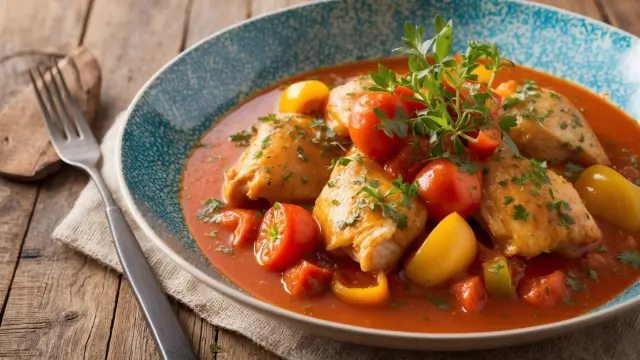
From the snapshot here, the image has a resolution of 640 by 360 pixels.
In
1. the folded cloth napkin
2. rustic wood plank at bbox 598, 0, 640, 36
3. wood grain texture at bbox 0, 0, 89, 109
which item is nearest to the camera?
the folded cloth napkin

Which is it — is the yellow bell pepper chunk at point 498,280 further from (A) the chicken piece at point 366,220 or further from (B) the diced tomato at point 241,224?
(B) the diced tomato at point 241,224

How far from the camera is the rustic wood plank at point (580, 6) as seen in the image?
5918 millimetres

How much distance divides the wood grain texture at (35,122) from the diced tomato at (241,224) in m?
1.45

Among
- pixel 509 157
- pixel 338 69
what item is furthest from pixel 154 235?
pixel 338 69

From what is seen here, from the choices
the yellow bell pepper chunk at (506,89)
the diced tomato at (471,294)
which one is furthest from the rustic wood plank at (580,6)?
the diced tomato at (471,294)

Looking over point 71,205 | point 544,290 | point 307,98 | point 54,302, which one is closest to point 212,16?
point 307,98

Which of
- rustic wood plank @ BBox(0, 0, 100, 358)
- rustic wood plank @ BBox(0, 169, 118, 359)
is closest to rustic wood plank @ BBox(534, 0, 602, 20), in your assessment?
rustic wood plank @ BBox(0, 0, 100, 358)

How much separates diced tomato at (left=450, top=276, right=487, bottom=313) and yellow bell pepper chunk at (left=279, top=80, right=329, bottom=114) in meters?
1.53

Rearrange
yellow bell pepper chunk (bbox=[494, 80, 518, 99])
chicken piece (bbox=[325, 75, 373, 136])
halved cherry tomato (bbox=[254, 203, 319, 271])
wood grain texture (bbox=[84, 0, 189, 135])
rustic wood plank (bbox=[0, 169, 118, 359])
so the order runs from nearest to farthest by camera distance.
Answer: halved cherry tomato (bbox=[254, 203, 319, 271]), rustic wood plank (bbox=[0, 169, 118, 359]), chicken piece (bbox=[325, 75, 373, 136]), yellow bell pepper chunk (bbox=[494, 80, 518, 99]), wood grain texture (bbox=[84, 0, 189, 135])

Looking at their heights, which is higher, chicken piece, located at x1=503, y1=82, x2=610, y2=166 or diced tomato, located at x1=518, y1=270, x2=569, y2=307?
chicken piece, located at x1=503, y1=82, x2=610, y2=166

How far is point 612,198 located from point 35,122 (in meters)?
3.54

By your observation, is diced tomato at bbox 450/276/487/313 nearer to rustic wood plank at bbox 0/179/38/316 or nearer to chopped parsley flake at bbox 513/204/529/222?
chopped parsley flake at bbox 513/204/529/222

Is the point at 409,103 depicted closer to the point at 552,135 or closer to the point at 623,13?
the point at 552,135

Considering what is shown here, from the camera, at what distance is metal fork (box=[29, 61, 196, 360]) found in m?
3.10
